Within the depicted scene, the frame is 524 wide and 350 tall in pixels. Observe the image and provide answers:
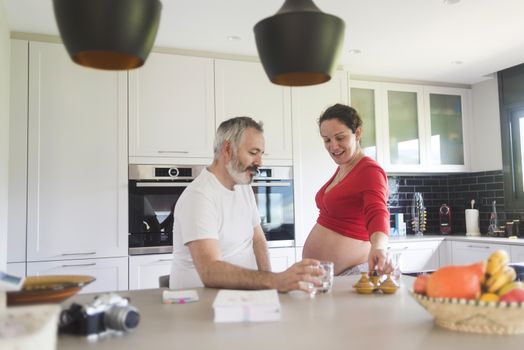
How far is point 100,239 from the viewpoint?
3203 millimetres

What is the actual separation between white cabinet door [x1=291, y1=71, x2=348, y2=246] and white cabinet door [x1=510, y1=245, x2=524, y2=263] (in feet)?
4.91

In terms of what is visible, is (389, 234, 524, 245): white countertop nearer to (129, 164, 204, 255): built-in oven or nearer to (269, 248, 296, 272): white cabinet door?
(269, 248, 296, 272): white cabinet door

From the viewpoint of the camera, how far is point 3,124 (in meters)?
2.86

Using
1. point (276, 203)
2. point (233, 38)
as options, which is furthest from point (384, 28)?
point (276, 203)

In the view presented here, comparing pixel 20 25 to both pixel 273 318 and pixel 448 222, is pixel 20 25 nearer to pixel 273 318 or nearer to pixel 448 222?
pixel 273 318

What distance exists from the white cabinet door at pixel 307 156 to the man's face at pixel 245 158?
184cm

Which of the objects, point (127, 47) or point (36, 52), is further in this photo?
point (36, 52)

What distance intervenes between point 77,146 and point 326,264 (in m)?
2.31

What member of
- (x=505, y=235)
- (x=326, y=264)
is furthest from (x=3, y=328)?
(x=505, y=235)

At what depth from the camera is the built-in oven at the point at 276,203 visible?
3.64m

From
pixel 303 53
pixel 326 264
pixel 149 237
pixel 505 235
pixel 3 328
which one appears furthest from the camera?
pixel 505 235

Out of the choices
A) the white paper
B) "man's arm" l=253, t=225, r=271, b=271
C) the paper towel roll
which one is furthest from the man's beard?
the paper towel roll

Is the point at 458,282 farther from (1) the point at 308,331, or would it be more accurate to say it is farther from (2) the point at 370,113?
(2) the point at 370,113

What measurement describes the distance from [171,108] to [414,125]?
92.2 inches
